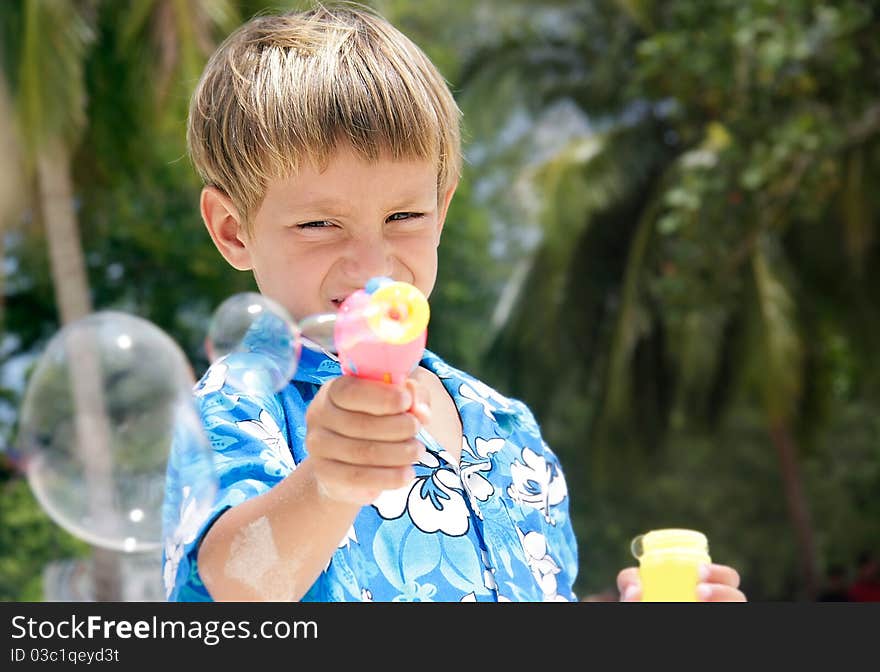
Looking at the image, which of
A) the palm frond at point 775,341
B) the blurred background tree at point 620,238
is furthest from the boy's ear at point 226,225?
the palm frond at point 775,341

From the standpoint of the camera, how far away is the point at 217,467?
1315mm

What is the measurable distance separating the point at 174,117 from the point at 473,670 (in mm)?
10410

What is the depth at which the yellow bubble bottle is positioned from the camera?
1438 millimetres

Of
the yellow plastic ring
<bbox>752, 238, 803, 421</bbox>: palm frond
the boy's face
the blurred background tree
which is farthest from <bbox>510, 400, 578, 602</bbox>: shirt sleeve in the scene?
<bbox>752, 238, 803, 421</bbox>: palm frond

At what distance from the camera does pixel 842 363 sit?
13.0 meters

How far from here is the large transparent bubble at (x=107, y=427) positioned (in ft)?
4.94

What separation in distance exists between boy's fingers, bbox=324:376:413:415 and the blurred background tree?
20.8 ft

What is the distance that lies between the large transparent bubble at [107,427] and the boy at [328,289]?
91 millimetres

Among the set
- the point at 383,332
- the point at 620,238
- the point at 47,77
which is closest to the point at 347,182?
the point at 383,332

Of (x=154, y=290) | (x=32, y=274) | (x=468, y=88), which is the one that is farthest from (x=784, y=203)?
(x=32, y=274)

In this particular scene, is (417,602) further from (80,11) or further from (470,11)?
(470,11)

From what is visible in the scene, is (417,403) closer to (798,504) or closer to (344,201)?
(344,201)

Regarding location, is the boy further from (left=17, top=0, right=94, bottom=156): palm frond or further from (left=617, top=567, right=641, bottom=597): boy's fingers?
(left=17, top=0, right=94, bottom=156): palm frond

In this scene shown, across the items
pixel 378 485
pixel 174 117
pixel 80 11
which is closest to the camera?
pixel 378 485
